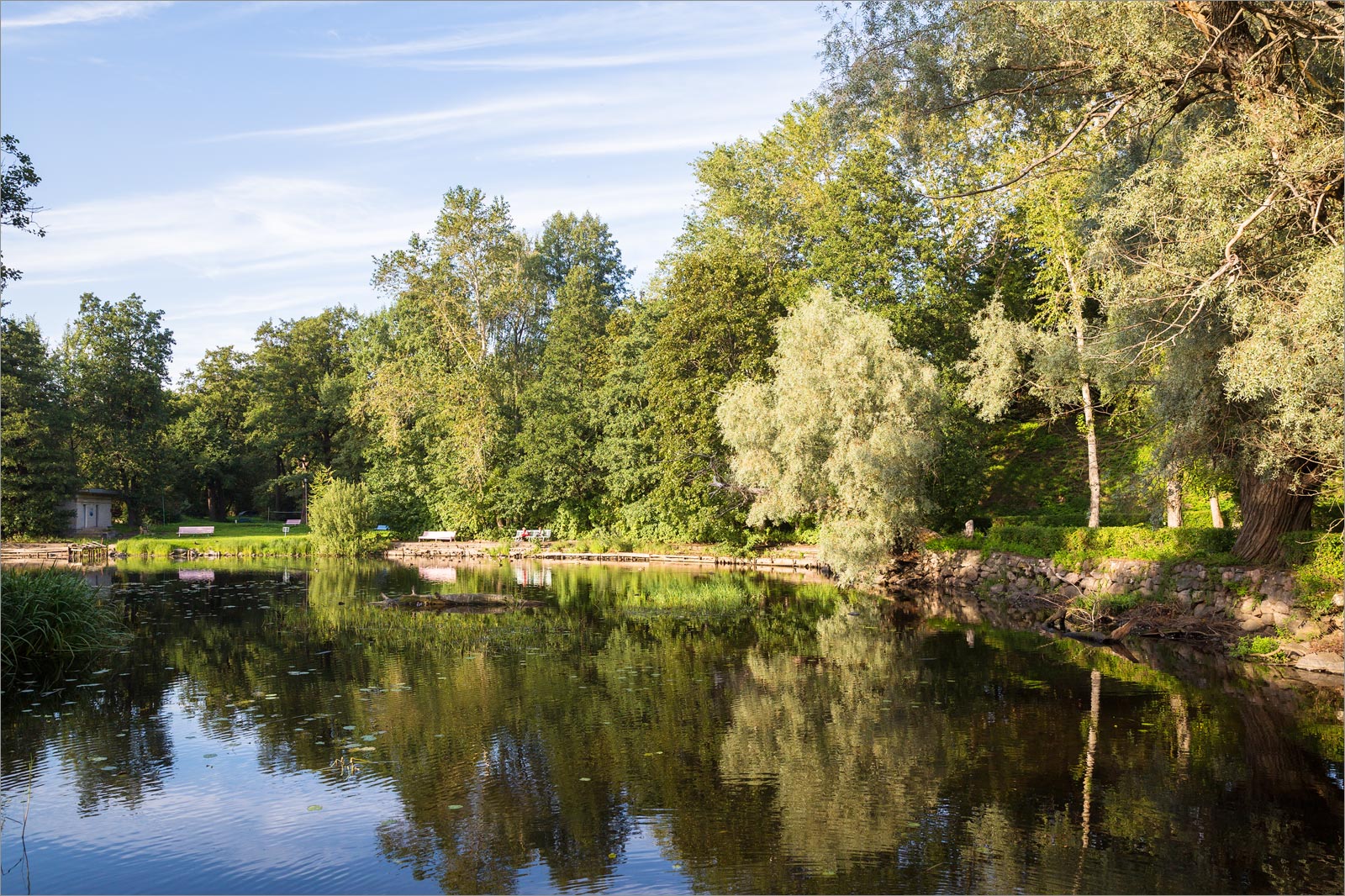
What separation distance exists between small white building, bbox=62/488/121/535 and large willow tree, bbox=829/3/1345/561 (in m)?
56.2

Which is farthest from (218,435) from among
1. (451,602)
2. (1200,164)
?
(1200,164)

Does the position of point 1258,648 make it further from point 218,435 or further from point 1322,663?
point 218,435

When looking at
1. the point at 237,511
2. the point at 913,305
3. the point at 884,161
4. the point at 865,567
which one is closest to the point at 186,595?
the point at 865,567

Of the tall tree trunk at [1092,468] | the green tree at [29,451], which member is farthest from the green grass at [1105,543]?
the green tree at [29,451]

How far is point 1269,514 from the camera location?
60.5 ft

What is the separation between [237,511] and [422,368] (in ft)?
91.1

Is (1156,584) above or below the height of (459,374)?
below

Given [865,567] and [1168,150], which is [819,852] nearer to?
[1168,150]

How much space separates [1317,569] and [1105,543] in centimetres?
692

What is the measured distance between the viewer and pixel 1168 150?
17094 millimetres

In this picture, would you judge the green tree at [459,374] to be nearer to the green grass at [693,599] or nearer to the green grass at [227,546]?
the green grass at [227,546]

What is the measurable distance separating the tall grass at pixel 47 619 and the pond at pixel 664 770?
711mm

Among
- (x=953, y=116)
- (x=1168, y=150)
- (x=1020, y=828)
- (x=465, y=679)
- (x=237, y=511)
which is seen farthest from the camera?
(x=237, y=511)

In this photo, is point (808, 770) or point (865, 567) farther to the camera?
point (865, 567)
